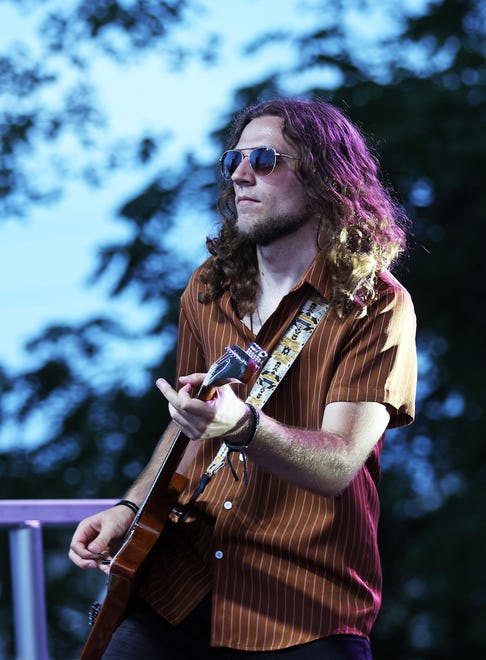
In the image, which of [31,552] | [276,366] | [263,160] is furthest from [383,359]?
[31,552]

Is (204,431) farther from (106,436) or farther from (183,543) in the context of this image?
(106,436)

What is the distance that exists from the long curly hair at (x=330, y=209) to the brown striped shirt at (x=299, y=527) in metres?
0.10

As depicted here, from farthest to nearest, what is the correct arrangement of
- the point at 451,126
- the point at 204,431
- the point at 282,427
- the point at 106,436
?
1. the point at 106,436
2. the point at 451,126
3. the point at 282,427
4. the point at 204,431

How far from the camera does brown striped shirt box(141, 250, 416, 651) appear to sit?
2.39m

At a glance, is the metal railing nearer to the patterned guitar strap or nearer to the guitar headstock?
the patterned guitar strap

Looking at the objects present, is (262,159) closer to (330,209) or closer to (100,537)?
(330,209)

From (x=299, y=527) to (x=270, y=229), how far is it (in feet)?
2.35

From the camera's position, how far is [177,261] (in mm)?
10242

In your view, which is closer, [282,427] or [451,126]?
[282,427]

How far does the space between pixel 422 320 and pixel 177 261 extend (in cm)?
226

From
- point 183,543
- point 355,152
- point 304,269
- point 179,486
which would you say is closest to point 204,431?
point 179,486

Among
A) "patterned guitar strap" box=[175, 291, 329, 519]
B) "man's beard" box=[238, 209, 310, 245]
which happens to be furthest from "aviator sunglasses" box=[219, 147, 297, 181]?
"patterned guitar strap" box=[175, 291, 329, 519]

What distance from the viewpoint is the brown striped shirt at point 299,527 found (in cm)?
239

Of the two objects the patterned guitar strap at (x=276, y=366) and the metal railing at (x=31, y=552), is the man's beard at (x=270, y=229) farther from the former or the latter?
the metal railing at (x=31, y=552)
